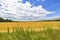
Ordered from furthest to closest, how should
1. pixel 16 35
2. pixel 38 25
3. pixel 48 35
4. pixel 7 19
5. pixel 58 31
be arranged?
pixel 38 25, pixel 7 19, pixel 58 31, pixel 48 35, pixel 16 35

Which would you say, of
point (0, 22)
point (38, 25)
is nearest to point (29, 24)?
point (38, 25)

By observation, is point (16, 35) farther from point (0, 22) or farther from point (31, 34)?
point (0, 22)

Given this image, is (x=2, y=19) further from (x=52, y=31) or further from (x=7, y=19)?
(x=52, y=31)

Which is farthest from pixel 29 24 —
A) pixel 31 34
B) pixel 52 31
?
pixel 31 34

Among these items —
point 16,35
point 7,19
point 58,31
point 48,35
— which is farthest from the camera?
point 7,19

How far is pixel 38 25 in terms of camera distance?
14.5m

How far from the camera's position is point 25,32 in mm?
10008

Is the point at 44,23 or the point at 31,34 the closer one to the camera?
the point at 31,34

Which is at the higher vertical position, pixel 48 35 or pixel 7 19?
pixel 7 19

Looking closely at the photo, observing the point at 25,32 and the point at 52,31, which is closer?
the point at 25,32

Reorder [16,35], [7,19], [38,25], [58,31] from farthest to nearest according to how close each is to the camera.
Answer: [38,25] < [7,19] < [58,31] < [16,35]

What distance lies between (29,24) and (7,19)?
1.47 meters

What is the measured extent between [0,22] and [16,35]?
13.8 feet

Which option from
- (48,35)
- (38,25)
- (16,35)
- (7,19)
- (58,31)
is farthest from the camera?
(38,25)
